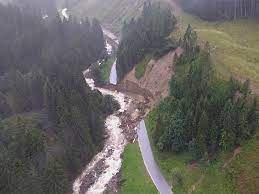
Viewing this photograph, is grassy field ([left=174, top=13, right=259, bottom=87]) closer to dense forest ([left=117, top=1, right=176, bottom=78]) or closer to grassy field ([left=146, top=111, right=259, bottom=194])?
dense forest ([left=117, top=1, right=176, bottom=78])

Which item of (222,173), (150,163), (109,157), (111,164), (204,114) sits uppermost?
(204,114)

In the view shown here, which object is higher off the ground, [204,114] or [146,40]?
[204,114]

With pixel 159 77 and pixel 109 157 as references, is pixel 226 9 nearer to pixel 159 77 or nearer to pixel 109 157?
pixel 159 77

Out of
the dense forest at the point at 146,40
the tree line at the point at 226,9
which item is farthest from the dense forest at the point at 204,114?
the tree line at the point at 226,9

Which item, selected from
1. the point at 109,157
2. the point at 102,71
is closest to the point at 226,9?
the point at 102,71

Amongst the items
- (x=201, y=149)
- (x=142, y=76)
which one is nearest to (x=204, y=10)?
(x=142, y=76)

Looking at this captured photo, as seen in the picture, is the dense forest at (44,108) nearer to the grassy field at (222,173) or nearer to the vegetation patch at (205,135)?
the vegetation patch at (205,135)

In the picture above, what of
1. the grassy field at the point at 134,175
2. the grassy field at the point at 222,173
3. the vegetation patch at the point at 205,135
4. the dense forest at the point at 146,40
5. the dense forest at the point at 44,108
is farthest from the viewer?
the dense forest at the point at 146,40
